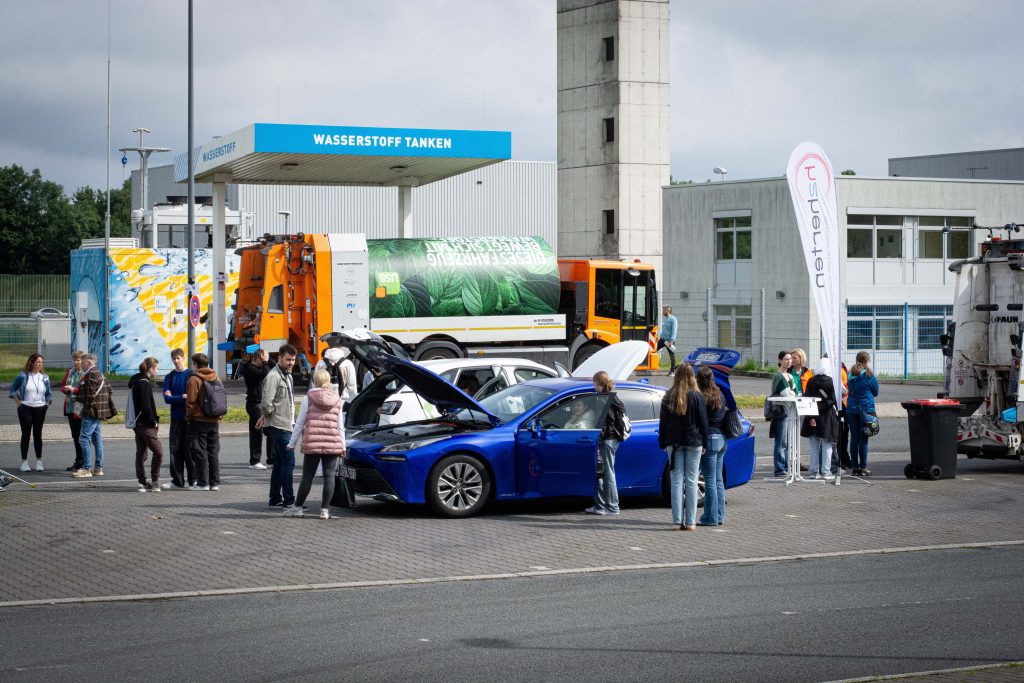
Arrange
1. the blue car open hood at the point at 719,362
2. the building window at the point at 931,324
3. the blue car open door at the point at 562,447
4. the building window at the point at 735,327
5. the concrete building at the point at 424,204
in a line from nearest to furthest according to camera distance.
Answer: the blue car open door at the point at 562,447
the blue car open hood at the point at 719,362
the building window at the point at 931,324
the building window at the point at 735,327
the concrete building at the point at 424,204

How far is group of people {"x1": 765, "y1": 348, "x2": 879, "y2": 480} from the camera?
54.7 feet

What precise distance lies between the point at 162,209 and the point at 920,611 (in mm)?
31982

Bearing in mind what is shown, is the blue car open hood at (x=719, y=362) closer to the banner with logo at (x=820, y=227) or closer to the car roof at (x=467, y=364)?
the banner with logo at (x=820, y=227)

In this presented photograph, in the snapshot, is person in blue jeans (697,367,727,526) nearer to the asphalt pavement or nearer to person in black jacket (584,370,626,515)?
person in black jacket (584,370,626,515)

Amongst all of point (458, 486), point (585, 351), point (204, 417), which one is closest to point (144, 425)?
point (204, 417)

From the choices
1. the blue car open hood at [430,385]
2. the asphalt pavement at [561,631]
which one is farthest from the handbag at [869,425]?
the asphalt pavement at [561,631]

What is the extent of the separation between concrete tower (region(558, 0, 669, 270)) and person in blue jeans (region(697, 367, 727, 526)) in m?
36.7

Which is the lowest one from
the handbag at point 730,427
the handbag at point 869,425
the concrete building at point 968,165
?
the handbag at point 869,425

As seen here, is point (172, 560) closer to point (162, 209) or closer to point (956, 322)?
point (956, 322)

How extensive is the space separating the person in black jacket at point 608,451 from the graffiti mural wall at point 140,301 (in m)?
21.0

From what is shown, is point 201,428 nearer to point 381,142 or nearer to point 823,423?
point 823,423

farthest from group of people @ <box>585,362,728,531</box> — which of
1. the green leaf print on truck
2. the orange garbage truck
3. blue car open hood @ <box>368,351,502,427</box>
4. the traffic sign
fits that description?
the green leaf print on truck

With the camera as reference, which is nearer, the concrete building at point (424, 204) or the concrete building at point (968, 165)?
the concrete building at point (424, 204)

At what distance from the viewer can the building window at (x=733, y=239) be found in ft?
154
